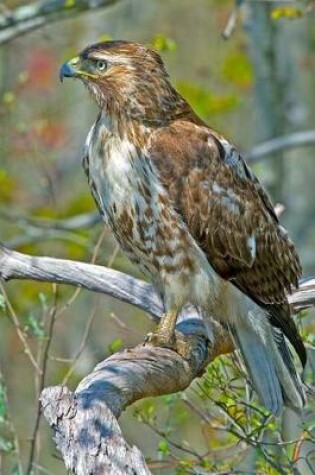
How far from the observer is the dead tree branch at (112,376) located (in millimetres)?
3416

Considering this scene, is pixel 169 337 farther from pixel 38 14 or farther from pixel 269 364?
pixel 38 14

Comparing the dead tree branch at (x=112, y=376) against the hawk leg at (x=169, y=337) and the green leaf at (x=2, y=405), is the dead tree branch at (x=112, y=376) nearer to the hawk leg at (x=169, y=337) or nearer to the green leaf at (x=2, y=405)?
the hawk leg at (x=169, y=337)

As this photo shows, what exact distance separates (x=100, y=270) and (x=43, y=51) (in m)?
11.8

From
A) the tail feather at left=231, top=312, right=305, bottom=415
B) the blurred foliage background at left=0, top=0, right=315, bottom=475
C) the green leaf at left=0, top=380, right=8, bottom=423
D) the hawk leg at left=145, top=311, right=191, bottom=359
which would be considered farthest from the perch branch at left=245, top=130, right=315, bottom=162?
the green leaf at left=0, top=380, right=8, bottom=423

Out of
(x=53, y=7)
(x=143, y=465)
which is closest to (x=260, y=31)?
(x=53, y=7)

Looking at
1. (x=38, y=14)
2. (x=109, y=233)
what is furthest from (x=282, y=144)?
(x=109, y=233)

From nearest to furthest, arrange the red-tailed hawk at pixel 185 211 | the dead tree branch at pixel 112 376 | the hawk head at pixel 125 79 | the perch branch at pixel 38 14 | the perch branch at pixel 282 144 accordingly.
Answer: the dead tree branch at pixel 112 376, the red-tailed hawk at pixel 185 211, the hawk head at pixel 125 79, the perch branch at pixel 38 14, the perch branch at pixel 282 144

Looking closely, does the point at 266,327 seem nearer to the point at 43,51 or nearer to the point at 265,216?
the point at 265,216

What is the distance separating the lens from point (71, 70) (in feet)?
16.4

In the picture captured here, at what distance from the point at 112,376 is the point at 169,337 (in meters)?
1.00

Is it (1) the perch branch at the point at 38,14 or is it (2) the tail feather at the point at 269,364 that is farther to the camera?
(1) the perch branch at the point at 38,14

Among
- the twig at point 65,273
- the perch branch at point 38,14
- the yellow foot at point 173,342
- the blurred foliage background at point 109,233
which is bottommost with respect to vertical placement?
the blurred foliage background at point 109,233

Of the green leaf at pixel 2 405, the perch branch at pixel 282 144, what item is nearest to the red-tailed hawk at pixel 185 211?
the green leaf at pixel 2 405

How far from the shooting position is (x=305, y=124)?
10398 mm
